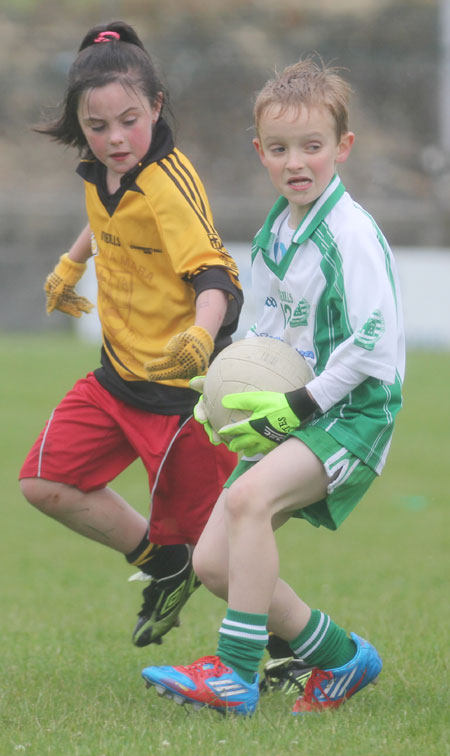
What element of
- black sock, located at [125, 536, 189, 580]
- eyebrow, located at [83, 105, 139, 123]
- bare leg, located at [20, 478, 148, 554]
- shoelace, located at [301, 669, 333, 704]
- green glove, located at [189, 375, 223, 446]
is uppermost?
eyebrow, located at [83, 105, 139, 123]

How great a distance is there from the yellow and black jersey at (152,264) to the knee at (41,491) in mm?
421

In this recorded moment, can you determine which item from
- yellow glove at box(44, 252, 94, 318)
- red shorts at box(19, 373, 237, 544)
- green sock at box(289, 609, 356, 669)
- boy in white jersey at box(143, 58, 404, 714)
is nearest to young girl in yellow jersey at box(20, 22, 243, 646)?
red shorts at box(19, 373, 237, 544)

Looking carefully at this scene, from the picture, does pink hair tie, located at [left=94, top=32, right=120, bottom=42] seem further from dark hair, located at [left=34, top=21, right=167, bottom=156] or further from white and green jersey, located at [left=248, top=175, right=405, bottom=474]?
white and green jersey, located at [left=248, top=175, right=405, bottom=474]

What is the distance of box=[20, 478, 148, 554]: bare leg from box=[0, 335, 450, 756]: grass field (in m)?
0.49

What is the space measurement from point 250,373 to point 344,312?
0.35 metres

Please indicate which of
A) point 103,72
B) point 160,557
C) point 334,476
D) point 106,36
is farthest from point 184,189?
point 160,557

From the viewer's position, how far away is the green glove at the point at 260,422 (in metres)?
3.58

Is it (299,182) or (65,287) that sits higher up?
(299,182)

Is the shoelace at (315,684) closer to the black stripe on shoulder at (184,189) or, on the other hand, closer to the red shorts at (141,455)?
the red shorts at (141,455)

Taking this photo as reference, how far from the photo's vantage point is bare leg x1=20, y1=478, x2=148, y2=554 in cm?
443

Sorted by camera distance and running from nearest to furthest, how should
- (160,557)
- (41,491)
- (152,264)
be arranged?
(152,264), (41,491), (160,557)

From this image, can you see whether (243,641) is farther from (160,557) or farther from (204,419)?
(160,557)

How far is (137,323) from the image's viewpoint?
14.6 ft

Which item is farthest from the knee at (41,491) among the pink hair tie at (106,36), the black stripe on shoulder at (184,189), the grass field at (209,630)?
the pink hair tie at (106,36)
